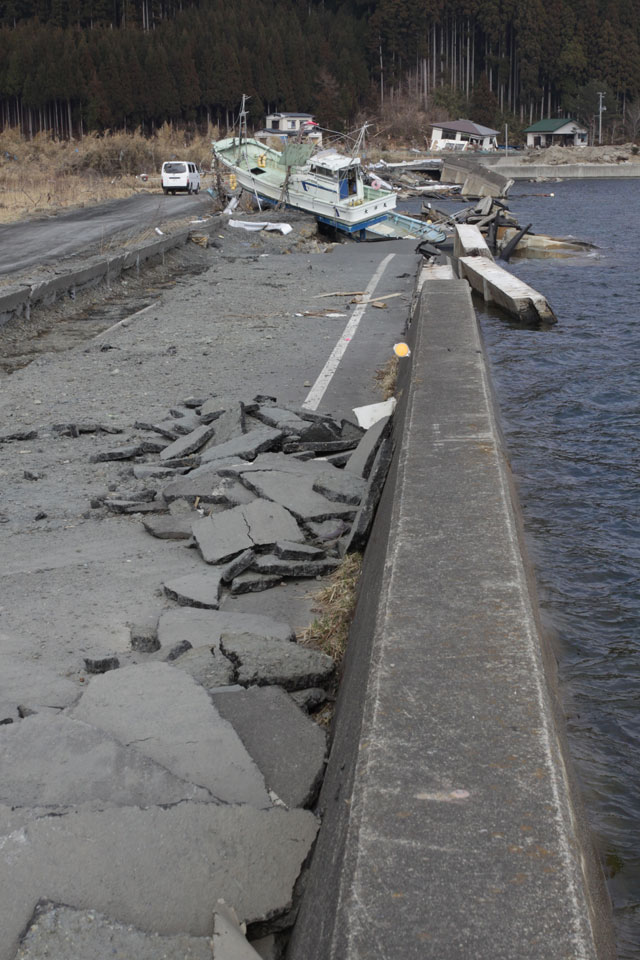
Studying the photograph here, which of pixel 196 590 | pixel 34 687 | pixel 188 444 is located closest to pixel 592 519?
pixel 188 444

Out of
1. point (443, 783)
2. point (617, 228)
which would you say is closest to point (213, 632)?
point (443, 783)

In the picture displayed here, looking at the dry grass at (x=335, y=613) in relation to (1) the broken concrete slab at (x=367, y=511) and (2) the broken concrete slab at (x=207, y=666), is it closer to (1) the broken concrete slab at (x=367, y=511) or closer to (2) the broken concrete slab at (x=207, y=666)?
(1) the broken concrete slab at (x=367, y=511)

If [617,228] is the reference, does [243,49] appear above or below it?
above

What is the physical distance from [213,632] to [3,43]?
4884 inches

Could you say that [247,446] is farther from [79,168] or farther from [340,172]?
[79,168]

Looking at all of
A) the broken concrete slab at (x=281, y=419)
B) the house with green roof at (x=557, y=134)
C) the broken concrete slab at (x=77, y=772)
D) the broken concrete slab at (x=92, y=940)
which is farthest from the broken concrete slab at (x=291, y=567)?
the house with green roof at (x=557, y=134)

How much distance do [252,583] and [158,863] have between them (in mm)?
2771

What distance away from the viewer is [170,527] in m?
6.51

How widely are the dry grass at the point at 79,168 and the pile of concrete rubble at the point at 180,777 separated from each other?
3011 cm

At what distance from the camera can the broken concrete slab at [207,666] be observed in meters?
4.18

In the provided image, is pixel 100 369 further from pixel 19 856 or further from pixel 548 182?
pixel 548 182

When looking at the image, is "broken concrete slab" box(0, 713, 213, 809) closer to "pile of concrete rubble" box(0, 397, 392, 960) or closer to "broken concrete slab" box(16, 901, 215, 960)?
"pile of concrete rubble" box(0, 397, 392, 960)

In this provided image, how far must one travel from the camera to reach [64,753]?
3439 mm

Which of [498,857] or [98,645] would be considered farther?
[98,645]
